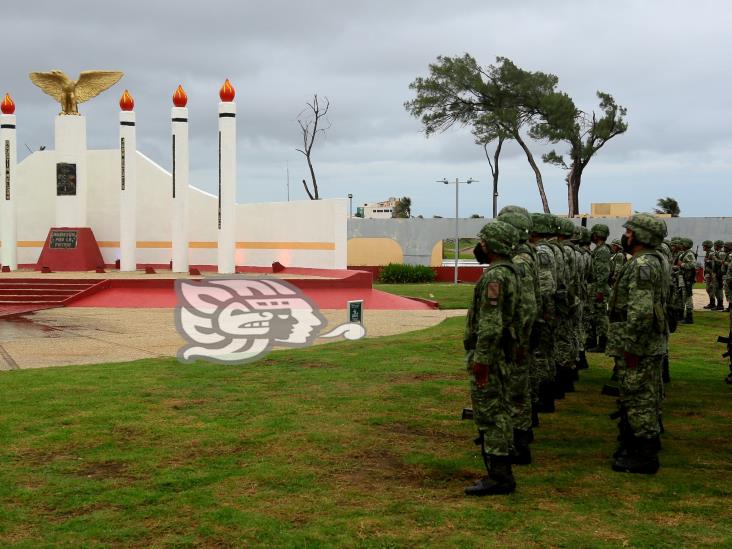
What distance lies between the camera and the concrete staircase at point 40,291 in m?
21.9

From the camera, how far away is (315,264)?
27.0 meters

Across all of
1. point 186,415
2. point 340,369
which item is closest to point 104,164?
point 340,369

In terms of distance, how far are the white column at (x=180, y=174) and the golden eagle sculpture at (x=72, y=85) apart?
139 inches

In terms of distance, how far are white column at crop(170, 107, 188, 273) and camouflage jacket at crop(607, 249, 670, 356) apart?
2265cm

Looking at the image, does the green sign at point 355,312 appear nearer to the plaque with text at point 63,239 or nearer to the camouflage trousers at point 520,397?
the camouflage trousers at point 520,397

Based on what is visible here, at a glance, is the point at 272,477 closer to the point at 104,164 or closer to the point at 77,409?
the point at 77,409

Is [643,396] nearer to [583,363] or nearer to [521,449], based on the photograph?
[521,449]

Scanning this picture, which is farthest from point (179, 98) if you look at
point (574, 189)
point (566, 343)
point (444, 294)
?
point (574, 189)

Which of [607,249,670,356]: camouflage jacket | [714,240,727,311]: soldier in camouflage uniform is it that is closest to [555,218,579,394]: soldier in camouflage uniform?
[607,249,670,356]: camouflage jacket

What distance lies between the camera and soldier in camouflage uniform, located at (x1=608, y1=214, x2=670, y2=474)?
6230mm

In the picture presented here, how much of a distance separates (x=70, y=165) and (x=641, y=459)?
26260mm

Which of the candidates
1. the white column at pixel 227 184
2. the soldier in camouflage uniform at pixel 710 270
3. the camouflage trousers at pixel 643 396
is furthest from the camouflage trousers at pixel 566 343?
the white column at pixel 227 184

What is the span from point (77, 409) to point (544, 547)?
5.40m

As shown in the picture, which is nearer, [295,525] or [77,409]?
[295,525]
